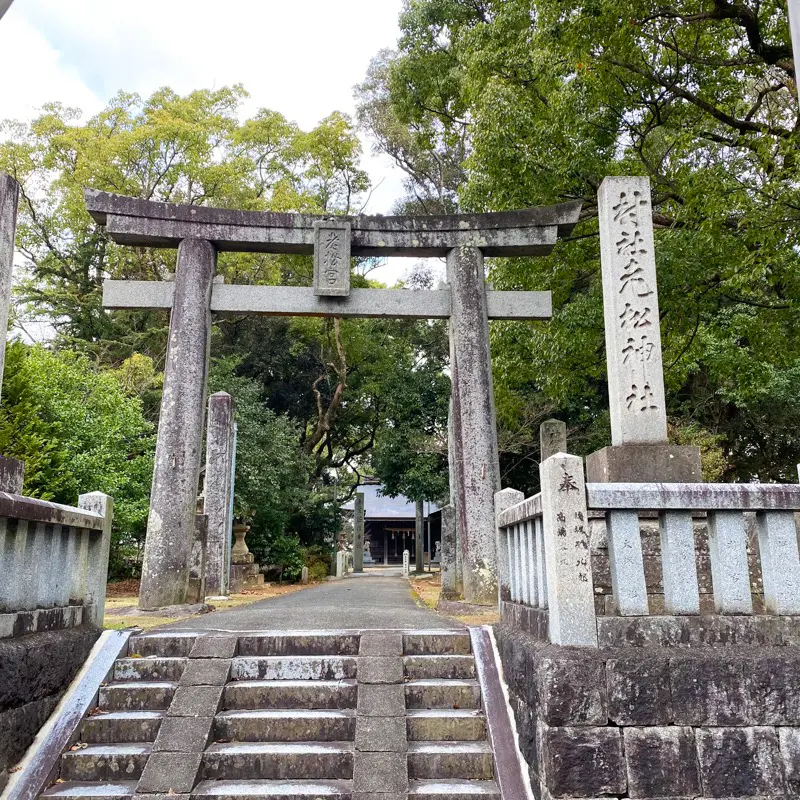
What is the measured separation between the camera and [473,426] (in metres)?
8.76

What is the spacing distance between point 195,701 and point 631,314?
4613 mm

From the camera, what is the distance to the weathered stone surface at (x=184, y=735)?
157 inches

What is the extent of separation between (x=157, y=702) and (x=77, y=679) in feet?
2.02

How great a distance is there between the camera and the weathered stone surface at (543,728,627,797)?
10.6 feet

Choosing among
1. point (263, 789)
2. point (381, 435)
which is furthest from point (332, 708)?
point (381, 435)

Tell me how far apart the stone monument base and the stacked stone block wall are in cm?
196

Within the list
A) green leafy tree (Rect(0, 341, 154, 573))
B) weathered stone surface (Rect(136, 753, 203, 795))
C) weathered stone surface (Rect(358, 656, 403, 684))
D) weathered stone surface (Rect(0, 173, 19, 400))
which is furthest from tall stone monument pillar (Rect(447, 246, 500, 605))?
green leafy tree (Rect(0, 341, 154, 573))

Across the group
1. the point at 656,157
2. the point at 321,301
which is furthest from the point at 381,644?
the point at 656,157

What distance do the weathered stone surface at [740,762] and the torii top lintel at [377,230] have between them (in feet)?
22.8

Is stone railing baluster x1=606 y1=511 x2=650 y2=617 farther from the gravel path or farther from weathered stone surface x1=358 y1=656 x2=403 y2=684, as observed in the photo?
the gravel path

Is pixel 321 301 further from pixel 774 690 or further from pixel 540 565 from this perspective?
pixel 774 690

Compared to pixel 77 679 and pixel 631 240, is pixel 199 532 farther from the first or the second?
pixel 631 240

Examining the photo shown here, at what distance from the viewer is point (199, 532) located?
10742 mm

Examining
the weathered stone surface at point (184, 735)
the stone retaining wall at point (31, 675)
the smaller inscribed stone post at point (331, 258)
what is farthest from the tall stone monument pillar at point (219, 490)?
the weathered stone surface at point (184, 735)
